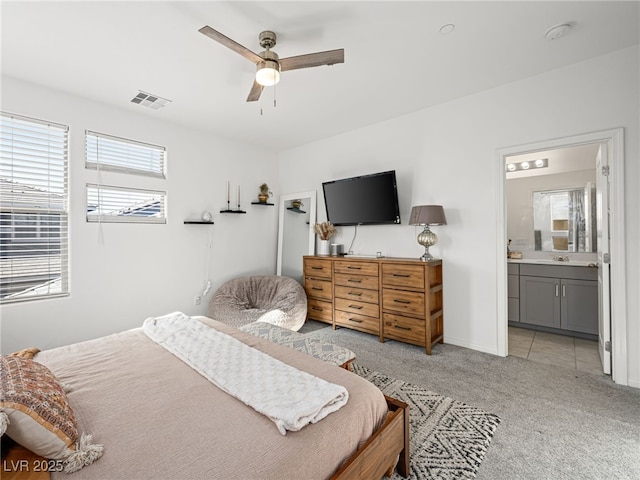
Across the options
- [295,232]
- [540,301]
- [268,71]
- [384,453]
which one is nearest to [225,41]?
[268,71]

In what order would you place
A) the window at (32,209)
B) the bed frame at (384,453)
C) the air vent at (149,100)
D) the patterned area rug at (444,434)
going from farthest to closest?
the air vent at (149,100), the window at (32,209), the patterned area rug at (444,434), the bed frame at (384,453)

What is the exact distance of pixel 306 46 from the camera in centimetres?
232

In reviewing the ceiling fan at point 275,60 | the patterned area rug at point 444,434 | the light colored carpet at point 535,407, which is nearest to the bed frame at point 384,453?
the patterned area rug at point 444,434

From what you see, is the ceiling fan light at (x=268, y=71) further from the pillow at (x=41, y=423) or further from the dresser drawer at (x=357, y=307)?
the dresser drawer at (x=357, y=307)

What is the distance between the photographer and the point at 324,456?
1.09 meters

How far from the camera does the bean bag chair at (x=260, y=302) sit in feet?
11.6

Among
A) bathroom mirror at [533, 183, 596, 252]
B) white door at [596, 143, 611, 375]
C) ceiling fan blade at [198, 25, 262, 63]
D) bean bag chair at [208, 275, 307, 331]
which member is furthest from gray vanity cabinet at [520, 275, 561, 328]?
ceiling fan blade at [198, 25, 262, 63]

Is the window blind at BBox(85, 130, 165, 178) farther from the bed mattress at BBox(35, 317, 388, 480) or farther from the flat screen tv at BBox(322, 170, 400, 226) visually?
the bed mattress at BBox(35, 317, 388, 480)

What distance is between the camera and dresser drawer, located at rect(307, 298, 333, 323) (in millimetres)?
4035

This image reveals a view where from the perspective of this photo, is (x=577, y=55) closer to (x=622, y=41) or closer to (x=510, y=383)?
(x=622, y=41)

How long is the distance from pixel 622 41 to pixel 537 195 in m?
2.36

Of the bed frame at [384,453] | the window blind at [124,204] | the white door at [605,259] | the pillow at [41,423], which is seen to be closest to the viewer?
the pillow at [41,423]

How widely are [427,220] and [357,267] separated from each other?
1.01m

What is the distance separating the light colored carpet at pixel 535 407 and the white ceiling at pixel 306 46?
266cm
